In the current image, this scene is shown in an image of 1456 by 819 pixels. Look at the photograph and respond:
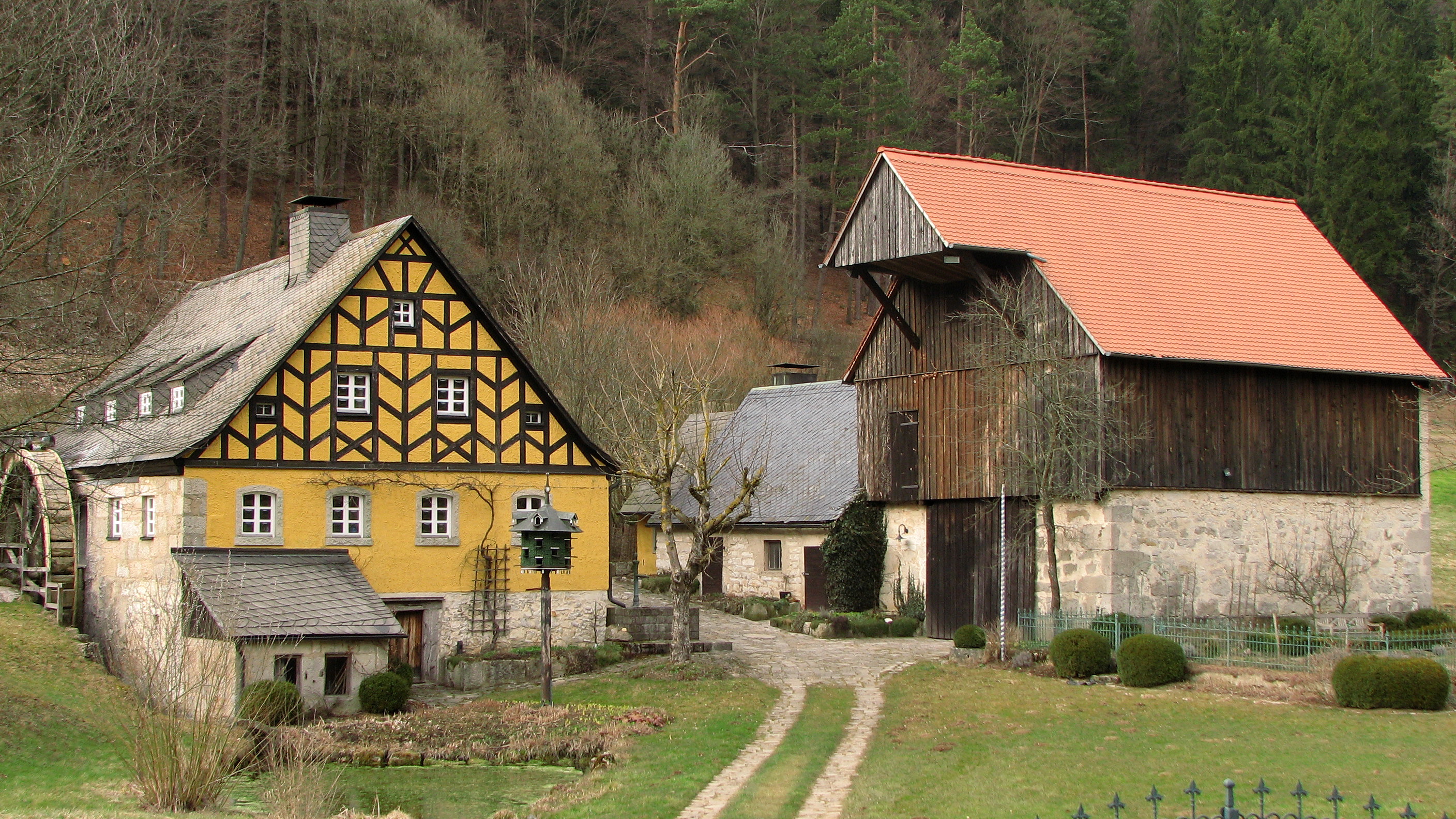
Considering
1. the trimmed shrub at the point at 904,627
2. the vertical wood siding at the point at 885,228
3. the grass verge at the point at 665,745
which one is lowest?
the grass verge at the point at 665,745

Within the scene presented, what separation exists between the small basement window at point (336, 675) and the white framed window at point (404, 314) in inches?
279

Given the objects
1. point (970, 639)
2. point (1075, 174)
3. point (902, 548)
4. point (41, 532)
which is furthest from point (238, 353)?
point (1075, 174)

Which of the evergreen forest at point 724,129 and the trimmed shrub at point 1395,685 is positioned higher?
the evergreen forest at point 724,129

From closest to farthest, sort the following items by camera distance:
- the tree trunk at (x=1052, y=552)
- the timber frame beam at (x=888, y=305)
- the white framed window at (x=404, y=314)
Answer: the tree trunk at (x=1052, y=552) → the white framed window at (x=404, y=314) → the timber frame beam at (x=888, y=305)

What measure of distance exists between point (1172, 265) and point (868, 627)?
10.7m

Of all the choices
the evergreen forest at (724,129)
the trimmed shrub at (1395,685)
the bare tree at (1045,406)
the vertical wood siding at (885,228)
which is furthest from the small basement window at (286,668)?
the evergreen forest at (724,129)

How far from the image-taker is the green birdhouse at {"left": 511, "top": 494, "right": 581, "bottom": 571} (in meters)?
22.7

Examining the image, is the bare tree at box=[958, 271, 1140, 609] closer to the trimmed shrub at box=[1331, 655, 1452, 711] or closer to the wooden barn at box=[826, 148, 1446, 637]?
the wooden barn at box=[826, 148, 1446, 637]

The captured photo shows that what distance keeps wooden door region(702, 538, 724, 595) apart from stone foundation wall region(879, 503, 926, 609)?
6739 mm

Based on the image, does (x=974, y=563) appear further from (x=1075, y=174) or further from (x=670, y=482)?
(x=1075, y=174)

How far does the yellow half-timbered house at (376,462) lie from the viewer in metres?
26.2

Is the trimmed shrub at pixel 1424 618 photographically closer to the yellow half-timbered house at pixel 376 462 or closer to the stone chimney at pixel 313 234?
the yellow half-timbered house at pixel 376 462

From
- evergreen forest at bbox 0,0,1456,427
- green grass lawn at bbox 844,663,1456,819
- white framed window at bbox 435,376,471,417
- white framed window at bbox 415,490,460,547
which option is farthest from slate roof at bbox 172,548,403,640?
evergreen forest at bbox 0,0,1456,427

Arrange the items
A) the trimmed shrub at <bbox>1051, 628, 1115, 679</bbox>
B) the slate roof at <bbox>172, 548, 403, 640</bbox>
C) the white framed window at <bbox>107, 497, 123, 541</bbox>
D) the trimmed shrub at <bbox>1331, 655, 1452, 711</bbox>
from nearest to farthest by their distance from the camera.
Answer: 1. the trimmed shrub at <bbox>1331, 655, 1452, 711</bbox>
2. the slate roof at <bbox>172, 548, 403, 640</bbox>
3. the trimmed shrub at <bbox>1051, 628, 1115, 679</bbox>
4. the white framed window at <bbox>107, 497, 123, 541</bbox>
